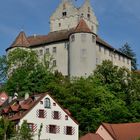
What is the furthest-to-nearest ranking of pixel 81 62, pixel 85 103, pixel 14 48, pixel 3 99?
pixel 14 48, pixel 81 62, pixel 3 99, pixel 85 103

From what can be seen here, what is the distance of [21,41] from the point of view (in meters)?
127

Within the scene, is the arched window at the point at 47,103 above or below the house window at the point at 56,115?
above

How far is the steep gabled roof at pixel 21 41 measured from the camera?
125812 millimetres

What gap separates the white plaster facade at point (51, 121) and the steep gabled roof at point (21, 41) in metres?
48.5

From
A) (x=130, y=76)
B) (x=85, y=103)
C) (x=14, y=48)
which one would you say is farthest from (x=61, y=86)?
(x=14, y=48)

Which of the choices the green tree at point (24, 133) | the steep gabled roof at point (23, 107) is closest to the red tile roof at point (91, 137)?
the steep gabled roof at point (23, 107)

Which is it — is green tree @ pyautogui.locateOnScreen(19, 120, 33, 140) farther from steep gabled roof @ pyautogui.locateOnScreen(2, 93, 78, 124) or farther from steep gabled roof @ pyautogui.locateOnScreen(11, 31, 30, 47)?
A: steep gabled roof @ pyautogui.locateOnScreen(11, 31, 30, 47)

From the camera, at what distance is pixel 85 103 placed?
9294 centimetres

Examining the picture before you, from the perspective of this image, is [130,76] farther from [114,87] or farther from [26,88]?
[26,88]

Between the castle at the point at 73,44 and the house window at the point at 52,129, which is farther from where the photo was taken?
the castle at the point at 73,44

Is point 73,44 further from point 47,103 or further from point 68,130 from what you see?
point 68,130

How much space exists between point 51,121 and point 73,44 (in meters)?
42.5

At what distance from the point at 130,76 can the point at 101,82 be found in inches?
215

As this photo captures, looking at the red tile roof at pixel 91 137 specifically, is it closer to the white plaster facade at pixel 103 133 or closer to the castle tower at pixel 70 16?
the white plaster facade at pixel 103 133
